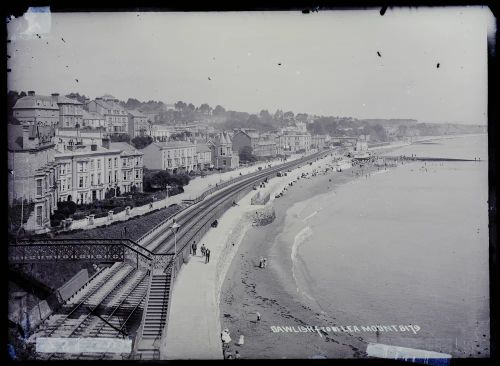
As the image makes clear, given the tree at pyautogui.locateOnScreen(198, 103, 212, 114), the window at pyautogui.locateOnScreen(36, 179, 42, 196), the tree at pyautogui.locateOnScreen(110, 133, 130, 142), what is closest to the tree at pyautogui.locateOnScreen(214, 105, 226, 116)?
the tree at pyautogui.locateOnScreen(198, 103, 212, 114)

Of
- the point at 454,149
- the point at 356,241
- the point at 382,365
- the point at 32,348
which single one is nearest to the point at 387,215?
the point at 356,241

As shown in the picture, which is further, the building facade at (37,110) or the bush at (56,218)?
the bush at (56,218)

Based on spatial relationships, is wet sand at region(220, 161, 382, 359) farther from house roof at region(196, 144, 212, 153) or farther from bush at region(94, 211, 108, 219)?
bush at region(94, 211, 108, 219)

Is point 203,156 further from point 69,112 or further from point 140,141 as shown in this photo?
point 69,112

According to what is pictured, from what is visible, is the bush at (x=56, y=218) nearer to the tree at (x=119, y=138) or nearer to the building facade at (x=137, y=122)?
the tree at (x=119, y=138)

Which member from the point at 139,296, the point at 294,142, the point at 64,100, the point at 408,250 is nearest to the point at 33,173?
the point at 64,100

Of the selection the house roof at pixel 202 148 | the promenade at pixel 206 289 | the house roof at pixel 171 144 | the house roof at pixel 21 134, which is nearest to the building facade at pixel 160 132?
the house roof at pixel 171 144

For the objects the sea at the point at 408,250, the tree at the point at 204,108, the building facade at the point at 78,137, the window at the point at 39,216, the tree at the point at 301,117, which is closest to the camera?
the window at the point at 39,216
